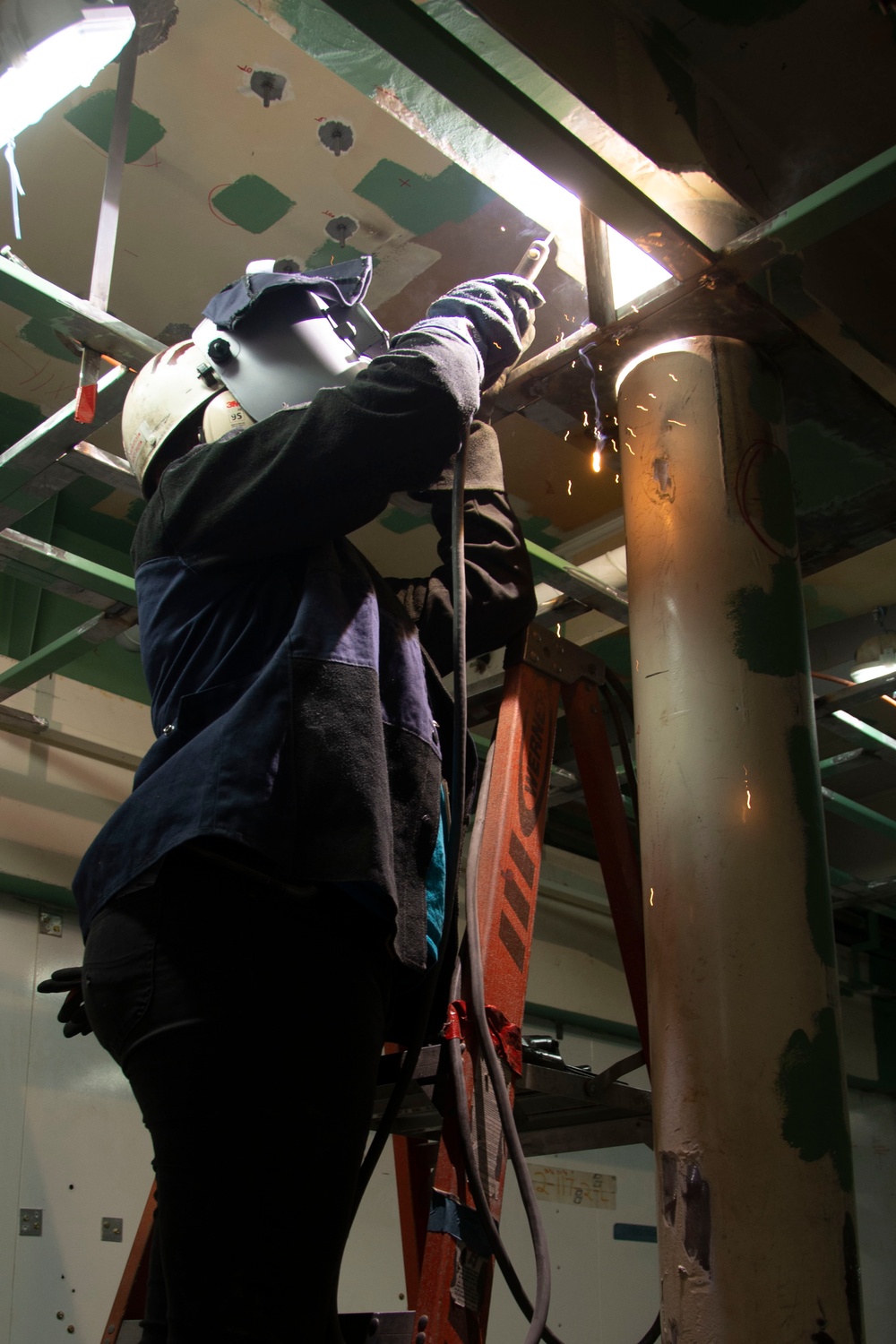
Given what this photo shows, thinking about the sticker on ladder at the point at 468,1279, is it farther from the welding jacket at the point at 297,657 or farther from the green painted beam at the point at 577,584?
the green painted beam at the point at 577,584

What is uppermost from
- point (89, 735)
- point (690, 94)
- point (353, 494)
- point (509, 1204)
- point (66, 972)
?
point (690, 94)

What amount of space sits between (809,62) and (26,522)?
9.38ft

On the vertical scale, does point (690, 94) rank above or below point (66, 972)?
above

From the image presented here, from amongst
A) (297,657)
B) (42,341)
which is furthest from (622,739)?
(42,341)

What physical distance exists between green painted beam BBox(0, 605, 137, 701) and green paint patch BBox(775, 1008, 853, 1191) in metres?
2.14

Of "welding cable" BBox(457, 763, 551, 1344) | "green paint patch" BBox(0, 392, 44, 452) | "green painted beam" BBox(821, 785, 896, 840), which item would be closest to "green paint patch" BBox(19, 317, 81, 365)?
"green paint patch" BBox(0, 392, 44, 452)

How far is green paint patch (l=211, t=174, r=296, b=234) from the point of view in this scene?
2994 mm

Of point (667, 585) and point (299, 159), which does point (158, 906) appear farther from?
point (299, 159)

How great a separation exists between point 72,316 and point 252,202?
0.98m

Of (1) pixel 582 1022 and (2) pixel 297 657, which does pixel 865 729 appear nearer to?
(1) pixel 582 1022

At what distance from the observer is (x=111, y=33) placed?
6.05 feet

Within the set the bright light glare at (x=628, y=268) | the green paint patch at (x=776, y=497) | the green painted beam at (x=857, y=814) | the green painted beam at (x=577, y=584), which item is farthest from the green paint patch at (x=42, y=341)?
the green painted beam at (x=857, y=814)

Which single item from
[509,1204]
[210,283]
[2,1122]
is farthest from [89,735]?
[509,1204]

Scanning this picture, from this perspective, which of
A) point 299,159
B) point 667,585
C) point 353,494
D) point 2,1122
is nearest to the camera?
point 353,494
